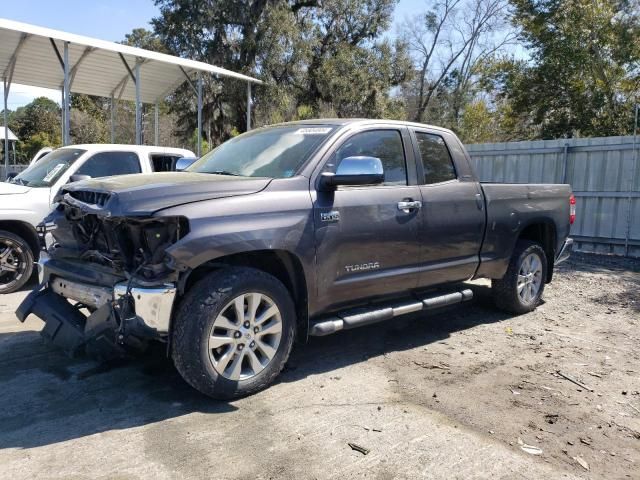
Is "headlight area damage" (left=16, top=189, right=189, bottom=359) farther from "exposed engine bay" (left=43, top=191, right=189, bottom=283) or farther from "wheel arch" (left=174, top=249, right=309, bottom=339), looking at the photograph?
"wheel arch" (left=174, top=249, right=309, bottom=339)

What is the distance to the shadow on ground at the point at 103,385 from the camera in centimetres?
347

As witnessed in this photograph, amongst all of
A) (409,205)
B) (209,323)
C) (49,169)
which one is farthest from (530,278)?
(49,169)

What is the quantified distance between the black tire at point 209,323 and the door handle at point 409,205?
139 cm

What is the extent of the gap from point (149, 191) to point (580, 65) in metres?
18.4

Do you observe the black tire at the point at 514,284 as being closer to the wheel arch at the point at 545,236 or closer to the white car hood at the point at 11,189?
the wheel arch at the point at 545,236

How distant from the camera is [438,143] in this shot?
544 cm

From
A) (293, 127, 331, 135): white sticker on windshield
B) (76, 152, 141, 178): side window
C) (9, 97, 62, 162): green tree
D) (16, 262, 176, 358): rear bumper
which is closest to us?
(16, 262, 176, 358): rear bumper

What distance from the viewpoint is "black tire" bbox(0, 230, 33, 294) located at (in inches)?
263

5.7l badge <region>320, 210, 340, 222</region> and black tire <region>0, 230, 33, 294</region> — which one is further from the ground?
5.7l badge <region>320, 210, 340, 222</region>

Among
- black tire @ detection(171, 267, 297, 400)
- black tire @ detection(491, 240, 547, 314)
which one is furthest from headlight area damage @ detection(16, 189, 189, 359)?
black tire @ detection(491, 240, 547, 314)

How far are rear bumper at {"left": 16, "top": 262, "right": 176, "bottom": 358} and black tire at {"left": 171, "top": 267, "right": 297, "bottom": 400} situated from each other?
0.43 ft

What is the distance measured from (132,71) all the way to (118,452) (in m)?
12.5

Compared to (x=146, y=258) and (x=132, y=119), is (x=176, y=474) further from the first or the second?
(x=132, y=119)

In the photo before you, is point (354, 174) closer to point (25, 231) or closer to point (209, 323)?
point (209, 323)
